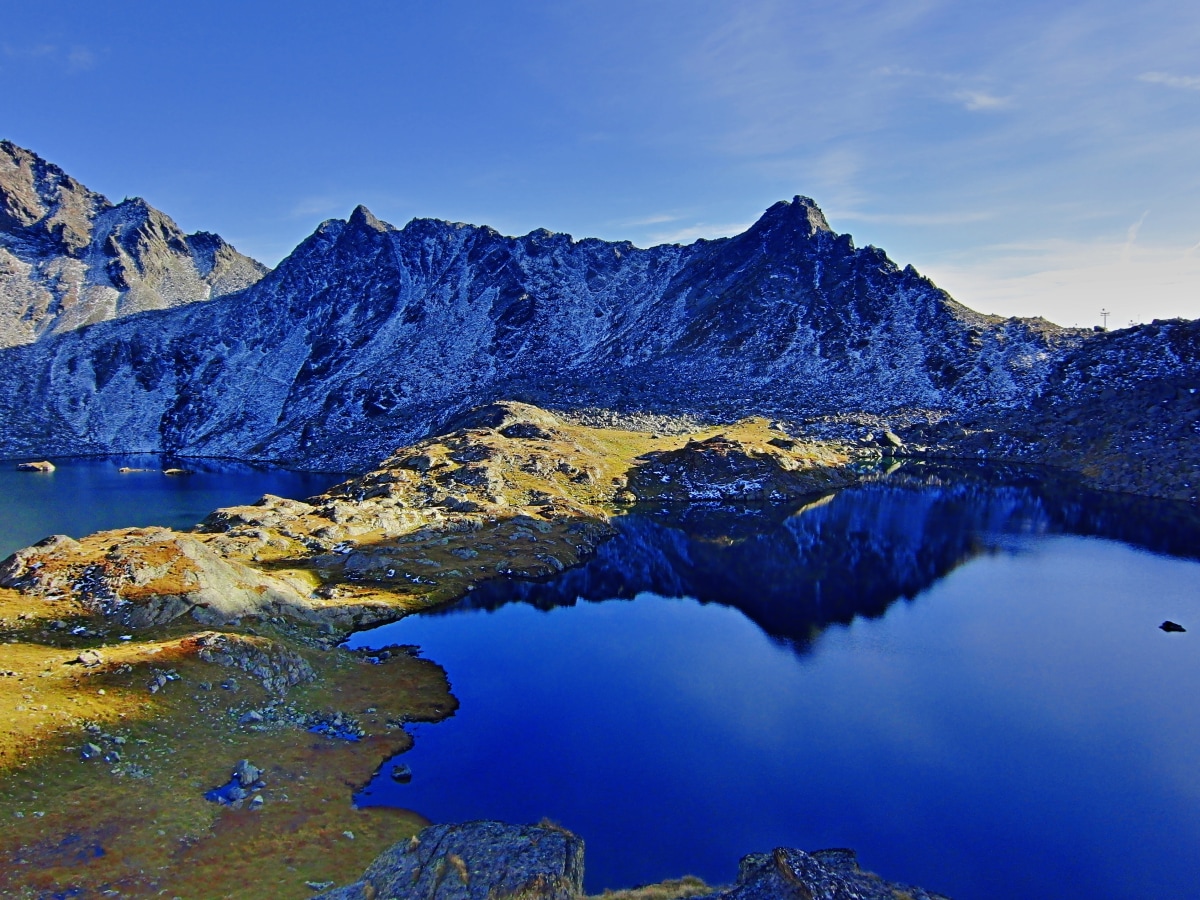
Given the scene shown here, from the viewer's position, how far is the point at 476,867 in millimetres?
26234

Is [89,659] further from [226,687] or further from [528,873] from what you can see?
[528,873]

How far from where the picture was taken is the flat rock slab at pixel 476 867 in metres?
25.2

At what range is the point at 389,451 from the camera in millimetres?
184500

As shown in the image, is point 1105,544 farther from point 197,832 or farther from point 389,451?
point 389,451

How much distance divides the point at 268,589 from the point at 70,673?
20.5 metres

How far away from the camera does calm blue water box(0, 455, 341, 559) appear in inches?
4156

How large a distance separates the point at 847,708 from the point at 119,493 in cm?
14685

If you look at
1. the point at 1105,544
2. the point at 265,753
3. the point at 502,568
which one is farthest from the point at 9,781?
the point at 1105,544

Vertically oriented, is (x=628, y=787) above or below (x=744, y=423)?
below

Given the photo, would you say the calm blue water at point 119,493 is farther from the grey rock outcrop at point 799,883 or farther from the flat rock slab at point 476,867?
the grey rock outcrop at point 799,883

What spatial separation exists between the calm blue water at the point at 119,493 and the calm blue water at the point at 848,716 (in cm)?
7033

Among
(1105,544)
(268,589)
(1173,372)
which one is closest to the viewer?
(268,589)

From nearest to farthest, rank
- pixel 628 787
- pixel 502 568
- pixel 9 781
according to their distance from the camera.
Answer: pixel 9 781 < pixel 628 787 < pixel 502 568

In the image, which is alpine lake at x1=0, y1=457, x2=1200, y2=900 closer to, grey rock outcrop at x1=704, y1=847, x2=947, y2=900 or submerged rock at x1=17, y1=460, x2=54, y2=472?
grey rock outcrop at x1=704, y1=847, x2=947, y2=900
